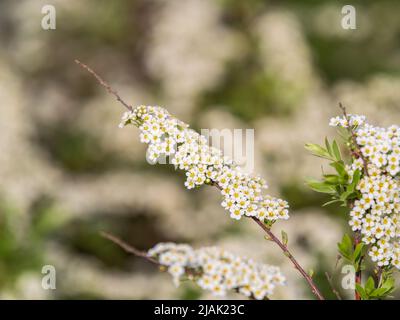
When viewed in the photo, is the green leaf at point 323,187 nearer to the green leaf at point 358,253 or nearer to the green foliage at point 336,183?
the green foliage at point 336,183

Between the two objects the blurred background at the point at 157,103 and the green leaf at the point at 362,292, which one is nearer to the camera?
the green leaf at the point at 362,292

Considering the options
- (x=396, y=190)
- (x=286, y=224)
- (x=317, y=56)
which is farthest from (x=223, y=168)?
(x=317, y=56)

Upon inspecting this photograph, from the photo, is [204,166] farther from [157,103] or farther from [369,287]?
[157,103]

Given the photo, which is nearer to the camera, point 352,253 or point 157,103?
point 352,253

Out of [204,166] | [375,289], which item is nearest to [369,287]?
[375,289]

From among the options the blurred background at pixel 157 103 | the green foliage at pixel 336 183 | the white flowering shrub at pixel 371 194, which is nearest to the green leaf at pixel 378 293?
the white flowering shrub at pixel 371 194
